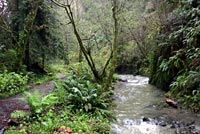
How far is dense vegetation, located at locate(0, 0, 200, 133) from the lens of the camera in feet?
27.8

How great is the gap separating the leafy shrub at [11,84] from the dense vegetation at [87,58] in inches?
1.8

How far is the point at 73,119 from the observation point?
8.26 meters

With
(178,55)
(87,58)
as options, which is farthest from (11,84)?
(178,55)

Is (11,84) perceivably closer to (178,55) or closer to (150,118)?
(150,118)

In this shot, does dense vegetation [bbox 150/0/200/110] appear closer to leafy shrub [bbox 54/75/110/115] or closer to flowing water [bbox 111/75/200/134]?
flowing water [bbox 111/75/200/134]

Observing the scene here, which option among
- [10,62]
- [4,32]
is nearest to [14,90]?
[10,62]

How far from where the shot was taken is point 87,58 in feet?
43.9

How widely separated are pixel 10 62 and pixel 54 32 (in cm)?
584

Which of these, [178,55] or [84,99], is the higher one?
[178,55]

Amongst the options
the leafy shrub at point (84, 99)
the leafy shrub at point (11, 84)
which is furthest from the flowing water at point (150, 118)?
the leafy shrub at point (11, 84)

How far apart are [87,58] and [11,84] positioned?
158 inches

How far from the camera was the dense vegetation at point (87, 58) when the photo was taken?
8479mm

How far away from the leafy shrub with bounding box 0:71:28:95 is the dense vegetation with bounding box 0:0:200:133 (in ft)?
0.15

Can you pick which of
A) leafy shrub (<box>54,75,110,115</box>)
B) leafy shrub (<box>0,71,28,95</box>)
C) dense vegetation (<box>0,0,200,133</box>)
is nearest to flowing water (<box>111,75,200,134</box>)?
dense vegetation (<box>0,0,200,133</box>)
